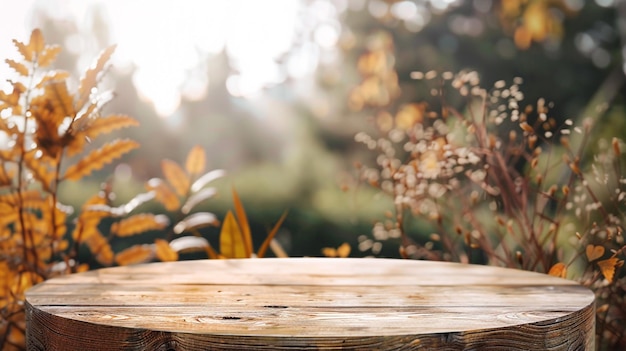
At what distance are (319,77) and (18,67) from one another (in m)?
3.07

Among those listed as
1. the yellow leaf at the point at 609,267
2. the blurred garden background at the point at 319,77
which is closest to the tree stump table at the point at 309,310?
the yellow leaf at the point at 609,267

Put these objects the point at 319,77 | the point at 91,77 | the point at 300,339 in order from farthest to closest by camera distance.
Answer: the point at 319,77, the point at 91,77, the point at 300,339

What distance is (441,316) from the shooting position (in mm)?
1190

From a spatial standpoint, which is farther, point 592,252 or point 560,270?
point 560,270

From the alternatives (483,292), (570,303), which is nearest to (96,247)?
(483,292)

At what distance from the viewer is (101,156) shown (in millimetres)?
1999

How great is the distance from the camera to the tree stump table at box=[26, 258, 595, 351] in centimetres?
105

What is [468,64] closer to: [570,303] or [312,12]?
[312,12]

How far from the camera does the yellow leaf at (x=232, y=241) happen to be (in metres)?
2.20

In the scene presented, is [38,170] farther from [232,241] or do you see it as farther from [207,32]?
[207,32]

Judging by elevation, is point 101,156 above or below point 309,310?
above

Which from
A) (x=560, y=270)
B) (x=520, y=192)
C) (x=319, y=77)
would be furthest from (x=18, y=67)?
(x=319, y=77)

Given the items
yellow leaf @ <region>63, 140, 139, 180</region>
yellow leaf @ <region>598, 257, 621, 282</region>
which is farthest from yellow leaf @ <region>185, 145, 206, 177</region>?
yellow leaf @ <region>598, 257, 621, 282</region>

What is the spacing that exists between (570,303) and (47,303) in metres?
0.98
